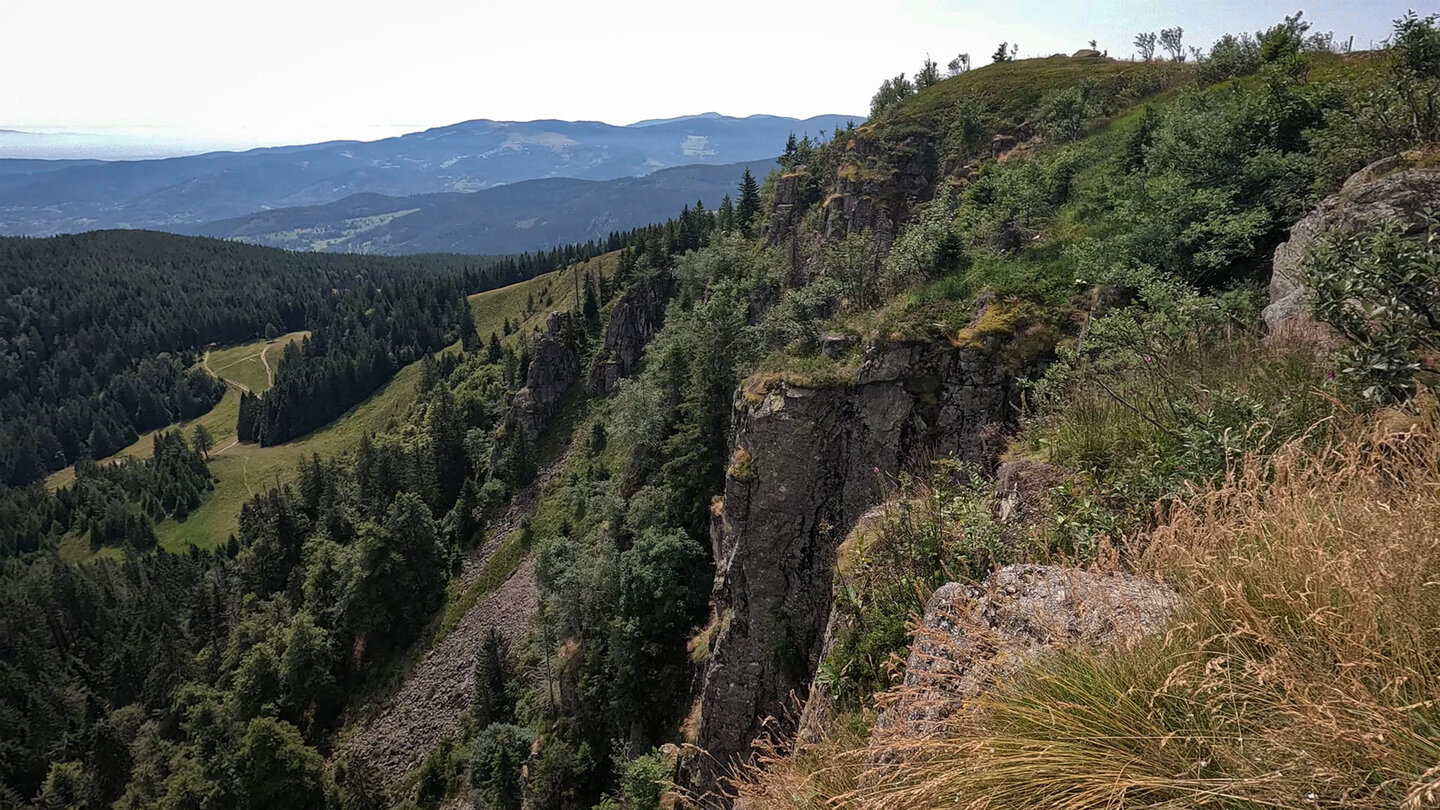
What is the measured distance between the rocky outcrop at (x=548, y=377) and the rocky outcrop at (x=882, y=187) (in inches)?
1385

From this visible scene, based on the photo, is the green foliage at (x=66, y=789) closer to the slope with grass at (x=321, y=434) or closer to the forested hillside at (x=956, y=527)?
the forested hillside at (x=956, y=527)

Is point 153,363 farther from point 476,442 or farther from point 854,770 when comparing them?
point 854,770

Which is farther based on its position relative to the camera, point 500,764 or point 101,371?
point 101,371

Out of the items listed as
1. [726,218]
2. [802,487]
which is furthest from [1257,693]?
[726,218]

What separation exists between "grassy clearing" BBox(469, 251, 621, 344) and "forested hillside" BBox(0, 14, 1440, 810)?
49.9 m

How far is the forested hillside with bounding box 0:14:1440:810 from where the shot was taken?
3.10 meters

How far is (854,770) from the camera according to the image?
482cm

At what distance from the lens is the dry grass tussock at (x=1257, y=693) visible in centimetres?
240

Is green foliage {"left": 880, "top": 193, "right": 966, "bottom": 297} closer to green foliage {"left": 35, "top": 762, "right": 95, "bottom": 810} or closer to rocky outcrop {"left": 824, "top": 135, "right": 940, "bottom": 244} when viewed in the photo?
rocky outcrop {"left": 824, "top": 135, "right": 940, "bottom": 244}

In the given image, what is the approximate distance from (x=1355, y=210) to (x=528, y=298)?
12984 cm

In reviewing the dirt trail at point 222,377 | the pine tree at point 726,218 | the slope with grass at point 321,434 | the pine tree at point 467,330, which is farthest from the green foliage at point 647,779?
the dirt trail at point 222,377

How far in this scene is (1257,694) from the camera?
275cm

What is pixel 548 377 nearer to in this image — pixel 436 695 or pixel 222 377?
pixel 436 695

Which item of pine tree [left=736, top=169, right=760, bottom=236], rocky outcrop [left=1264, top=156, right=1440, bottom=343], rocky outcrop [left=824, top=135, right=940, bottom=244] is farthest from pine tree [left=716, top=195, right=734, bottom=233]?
rocky outcrop [left=1264, top=156, right=1440, bottom=343]
